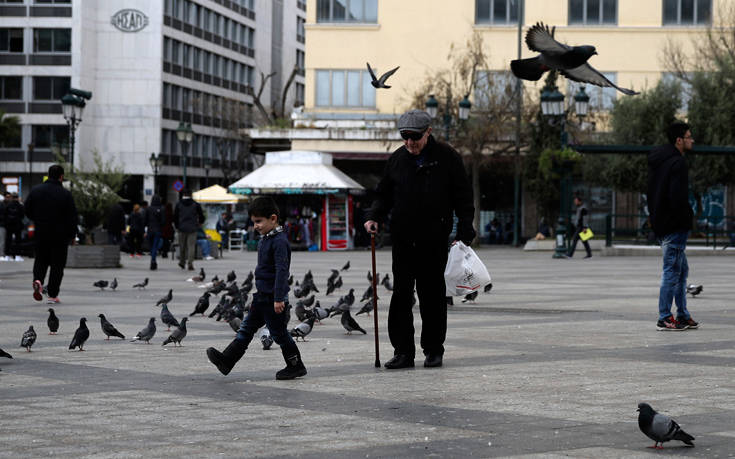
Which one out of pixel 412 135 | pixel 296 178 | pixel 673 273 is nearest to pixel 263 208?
pixel 412 135

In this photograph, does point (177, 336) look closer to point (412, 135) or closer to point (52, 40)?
point (412, 135)

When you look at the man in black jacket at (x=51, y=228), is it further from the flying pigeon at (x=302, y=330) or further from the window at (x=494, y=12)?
the window at (x=494, y=12)

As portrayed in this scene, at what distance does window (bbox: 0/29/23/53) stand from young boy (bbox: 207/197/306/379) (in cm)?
7339

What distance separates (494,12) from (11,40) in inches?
1496

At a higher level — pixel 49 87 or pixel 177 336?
pixel 49 87

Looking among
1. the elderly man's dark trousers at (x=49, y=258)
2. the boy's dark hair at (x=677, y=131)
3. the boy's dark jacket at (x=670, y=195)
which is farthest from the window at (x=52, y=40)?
the boy's dark jacket at (x=670, y=195)

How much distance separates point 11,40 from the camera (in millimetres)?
78000

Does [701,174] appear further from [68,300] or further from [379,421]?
[379,421]

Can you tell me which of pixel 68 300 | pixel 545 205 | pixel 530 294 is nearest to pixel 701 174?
pixel 545 205

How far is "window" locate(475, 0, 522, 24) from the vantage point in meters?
51.7

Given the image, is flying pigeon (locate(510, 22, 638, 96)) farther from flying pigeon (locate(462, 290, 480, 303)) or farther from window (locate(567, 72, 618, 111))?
window (locate(567, 72, 618, 111))

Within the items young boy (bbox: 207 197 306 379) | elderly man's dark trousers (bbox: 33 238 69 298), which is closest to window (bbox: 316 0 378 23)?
elderly man's dark trousers (bbox: 33 238 69 298)

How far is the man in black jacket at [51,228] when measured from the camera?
1617 centimetres

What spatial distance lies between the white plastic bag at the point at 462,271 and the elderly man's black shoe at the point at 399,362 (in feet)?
1.89
